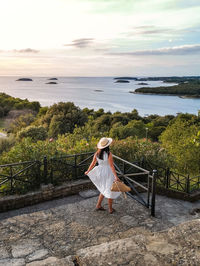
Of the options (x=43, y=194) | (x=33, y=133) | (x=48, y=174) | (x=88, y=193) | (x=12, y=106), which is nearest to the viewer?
(x=43, y=194)

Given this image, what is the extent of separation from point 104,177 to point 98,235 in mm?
1204

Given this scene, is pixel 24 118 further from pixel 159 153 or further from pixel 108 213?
pixel 108 213

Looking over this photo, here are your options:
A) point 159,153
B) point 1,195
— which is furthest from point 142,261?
point 159,153

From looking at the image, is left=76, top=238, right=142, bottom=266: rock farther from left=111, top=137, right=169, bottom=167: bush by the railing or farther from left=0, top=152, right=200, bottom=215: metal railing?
left=111, top=137, right=169, bottom=167: bush by the railing

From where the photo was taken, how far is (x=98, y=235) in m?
4.45

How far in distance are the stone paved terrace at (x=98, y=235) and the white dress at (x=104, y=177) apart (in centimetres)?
51

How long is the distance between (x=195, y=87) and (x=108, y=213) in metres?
130

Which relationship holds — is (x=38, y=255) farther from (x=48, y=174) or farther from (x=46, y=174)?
(x=48, y=174)

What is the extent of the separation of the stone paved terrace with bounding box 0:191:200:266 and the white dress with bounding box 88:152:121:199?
20.2 inches

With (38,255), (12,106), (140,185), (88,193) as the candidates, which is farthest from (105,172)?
(12,106)

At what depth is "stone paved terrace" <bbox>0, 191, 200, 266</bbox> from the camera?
3.07 metres

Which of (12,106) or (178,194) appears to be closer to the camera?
(178,194)

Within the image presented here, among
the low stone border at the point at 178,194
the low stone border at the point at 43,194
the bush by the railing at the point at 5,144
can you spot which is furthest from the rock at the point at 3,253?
the bush by the railing at the point at 5,144

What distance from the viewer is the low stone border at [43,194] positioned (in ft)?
18.6
